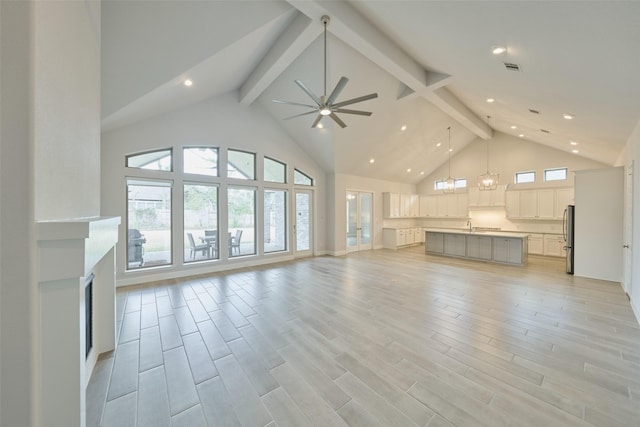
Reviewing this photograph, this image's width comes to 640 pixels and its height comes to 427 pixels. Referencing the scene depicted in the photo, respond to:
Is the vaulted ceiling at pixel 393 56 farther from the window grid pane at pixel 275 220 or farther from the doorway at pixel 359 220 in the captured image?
the doorway at pixel 359 220

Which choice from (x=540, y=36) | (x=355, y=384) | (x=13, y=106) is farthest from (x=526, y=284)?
(x=13, y=106)

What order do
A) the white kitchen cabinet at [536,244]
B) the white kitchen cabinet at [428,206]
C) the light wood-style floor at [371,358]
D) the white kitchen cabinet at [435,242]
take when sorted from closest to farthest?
the light wood-style floor at [371,358]
the white kitchen cabinet at [536,244]
the white kitchen cabinet at [435,242]
the white kitchen cabinet at [428,206]

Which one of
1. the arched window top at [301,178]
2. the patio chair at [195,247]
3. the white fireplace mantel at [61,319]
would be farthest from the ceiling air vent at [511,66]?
the patio chair at [195,247]

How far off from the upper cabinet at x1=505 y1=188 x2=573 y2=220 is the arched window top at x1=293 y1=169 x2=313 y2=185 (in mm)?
7180

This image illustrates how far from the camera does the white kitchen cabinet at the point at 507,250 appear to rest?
638 cm

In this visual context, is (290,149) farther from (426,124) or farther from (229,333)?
(229,333)

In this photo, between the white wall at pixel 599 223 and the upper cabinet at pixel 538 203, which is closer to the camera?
the white wall at pixel 599 223

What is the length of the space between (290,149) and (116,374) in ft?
20.4

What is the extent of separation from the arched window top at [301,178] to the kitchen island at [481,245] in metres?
4.51

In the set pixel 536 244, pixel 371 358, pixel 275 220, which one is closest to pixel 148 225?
pixel 275 220

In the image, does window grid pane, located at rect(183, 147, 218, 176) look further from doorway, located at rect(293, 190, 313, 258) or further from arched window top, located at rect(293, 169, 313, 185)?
doorway, located at rect(293, 190, 313, 258)

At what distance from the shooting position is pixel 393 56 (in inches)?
162

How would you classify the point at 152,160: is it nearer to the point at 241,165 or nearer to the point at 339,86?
the point at 241,165

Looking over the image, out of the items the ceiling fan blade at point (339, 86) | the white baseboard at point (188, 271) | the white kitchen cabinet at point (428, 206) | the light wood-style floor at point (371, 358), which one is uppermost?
the ceiling fan blade at point (339, 86)
